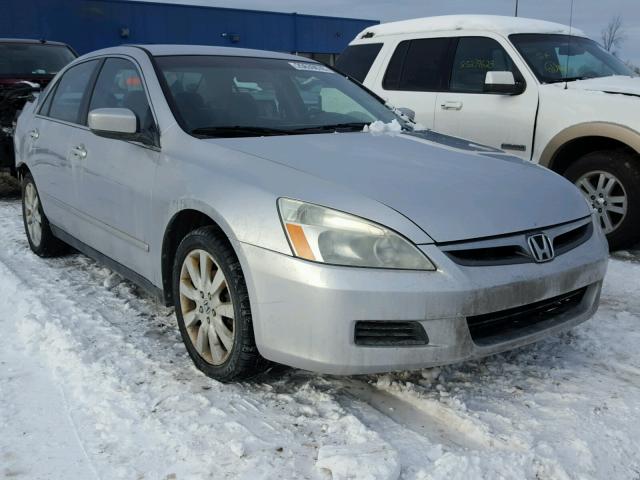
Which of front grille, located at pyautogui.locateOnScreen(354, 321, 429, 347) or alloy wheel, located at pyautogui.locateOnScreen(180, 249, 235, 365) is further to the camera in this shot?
alloy wheel, located at pyautogui.locateOnScreen(180, 249, 235, 365)

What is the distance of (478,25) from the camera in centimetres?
586

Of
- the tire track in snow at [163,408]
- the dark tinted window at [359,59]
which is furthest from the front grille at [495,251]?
the dark tinted window at [359,59]

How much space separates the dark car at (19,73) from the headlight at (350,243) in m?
5.61

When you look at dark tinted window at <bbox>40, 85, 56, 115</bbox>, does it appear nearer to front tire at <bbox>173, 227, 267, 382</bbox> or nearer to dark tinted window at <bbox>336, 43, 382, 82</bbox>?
front tire at <bbox>173, 227, 267, 382</bbox>

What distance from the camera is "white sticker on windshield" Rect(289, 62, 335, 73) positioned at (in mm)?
4137

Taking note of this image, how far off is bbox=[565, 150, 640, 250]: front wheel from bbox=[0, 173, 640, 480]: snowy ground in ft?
5.17

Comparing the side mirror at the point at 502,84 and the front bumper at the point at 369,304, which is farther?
the side mirror at the point at 502,84

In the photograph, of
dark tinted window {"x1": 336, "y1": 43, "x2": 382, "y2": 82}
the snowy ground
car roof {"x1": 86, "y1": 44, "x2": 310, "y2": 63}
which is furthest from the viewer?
dark tinted window {"x1": 336, "y1": 43, "x2": 382, "y2": 82}

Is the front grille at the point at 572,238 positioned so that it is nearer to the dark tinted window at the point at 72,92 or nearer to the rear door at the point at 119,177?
the rear door at the point at 119,177

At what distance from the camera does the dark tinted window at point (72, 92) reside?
4289 mm

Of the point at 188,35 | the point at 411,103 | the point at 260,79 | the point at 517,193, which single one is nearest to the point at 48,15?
the point at 188,35

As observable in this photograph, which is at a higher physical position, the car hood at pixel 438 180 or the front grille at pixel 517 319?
the car hood at pixel 438 180

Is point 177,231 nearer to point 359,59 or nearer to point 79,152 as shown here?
point 79,152

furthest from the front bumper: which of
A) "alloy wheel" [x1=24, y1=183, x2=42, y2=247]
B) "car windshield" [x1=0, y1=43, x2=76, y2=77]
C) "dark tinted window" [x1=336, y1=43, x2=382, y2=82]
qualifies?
"car windshield" [x1=0, y1=43, x2=76, y2=77]
